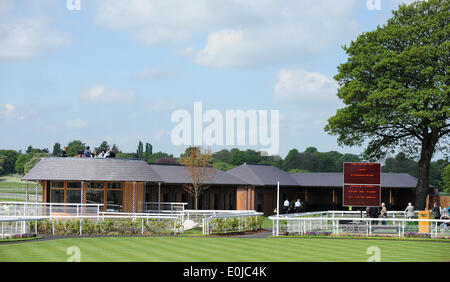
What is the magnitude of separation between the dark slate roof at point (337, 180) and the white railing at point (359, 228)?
83.2ft

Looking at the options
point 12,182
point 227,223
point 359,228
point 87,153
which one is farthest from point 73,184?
point 12,182

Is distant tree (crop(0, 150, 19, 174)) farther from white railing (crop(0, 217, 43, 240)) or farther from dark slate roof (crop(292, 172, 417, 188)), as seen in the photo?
white railing (crop(0, 217, 43, 240))

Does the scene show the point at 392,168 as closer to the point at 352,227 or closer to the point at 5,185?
the point at 5,185

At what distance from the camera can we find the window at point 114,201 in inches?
1420

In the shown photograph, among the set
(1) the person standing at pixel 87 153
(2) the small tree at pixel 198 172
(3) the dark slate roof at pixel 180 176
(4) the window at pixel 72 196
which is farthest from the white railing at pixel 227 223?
(3) the dark slate roof at pixel 180 176

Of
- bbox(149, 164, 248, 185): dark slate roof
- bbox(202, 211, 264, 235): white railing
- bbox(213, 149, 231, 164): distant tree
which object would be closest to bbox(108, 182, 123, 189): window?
bbox(202, 211, 264, 235): white railing

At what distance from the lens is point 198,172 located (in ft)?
159

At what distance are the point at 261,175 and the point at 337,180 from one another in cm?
756

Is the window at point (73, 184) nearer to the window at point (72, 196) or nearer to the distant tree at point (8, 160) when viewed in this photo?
the window at point (72, 196)

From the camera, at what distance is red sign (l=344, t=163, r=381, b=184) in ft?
103

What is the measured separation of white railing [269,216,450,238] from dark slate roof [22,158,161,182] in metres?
10.1
